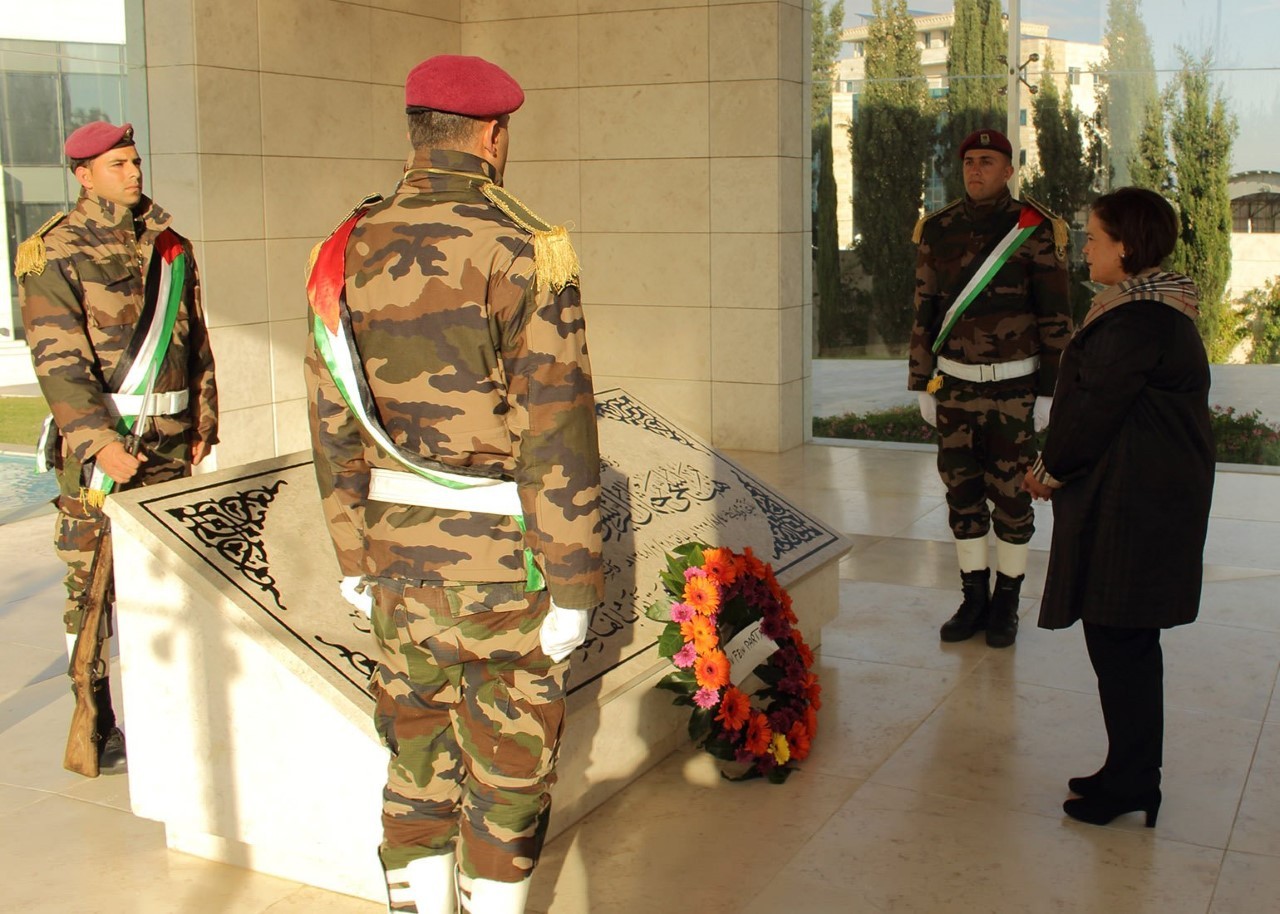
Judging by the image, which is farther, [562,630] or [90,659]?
[90,659]

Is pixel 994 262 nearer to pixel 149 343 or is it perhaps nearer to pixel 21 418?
pixel 149 343

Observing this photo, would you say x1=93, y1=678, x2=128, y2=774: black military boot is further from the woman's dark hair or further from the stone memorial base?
the woman's dark hair

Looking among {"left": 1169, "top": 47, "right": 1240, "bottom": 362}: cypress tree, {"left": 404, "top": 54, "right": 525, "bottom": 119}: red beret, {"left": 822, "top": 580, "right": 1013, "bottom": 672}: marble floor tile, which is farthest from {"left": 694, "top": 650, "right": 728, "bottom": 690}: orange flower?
{"left": 1169, "top": 47, "right": 1240, "bottom": 362}: cypress tree

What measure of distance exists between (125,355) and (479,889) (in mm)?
2010

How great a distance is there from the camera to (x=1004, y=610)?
5238 mm

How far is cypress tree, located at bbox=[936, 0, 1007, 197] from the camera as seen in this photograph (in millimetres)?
9273

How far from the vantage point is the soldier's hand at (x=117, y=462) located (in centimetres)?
387

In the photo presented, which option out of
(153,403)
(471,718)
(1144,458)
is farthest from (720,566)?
(153,403)

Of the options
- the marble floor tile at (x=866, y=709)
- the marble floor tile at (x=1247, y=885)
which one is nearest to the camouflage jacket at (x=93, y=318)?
the marble floor tile at (x=866, y=709)

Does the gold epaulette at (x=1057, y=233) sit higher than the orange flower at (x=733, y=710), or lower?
higher

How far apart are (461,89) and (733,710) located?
2036 millimetres

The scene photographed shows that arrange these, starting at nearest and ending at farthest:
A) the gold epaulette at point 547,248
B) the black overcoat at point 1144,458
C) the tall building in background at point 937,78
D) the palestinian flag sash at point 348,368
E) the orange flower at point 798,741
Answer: the gold epaulette at point 547,248 < the palestinian flag sash at point 348,368 < the black overcoat at point 1144,458 < the orange flower at point 798,741 < the tall building in background at point 937,78

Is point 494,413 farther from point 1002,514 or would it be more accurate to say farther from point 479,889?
point 1002,514

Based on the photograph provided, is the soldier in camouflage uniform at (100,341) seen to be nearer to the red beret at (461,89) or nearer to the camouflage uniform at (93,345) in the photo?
the camouflage uniform at (93,345)
